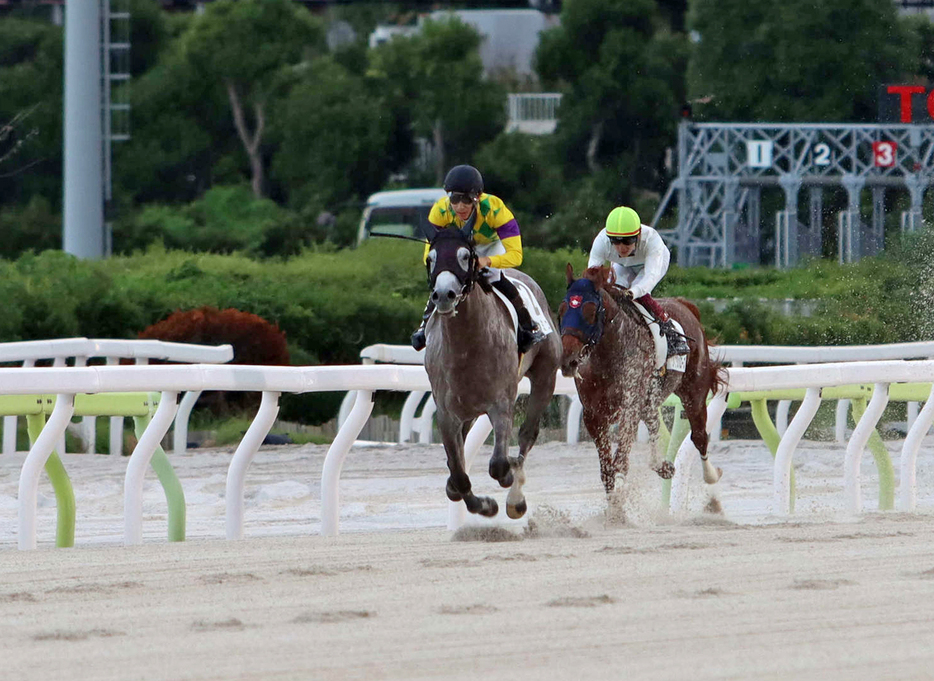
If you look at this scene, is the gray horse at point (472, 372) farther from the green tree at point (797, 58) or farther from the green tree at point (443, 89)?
the green tree at point (443, 89)

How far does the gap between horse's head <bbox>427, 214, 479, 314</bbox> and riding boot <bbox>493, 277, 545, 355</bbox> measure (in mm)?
545

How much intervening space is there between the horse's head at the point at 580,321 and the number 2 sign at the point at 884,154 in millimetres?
16323

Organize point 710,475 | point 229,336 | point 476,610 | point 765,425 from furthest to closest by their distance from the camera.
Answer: point 229,336
point 765,425
point 710,475
point 476,610

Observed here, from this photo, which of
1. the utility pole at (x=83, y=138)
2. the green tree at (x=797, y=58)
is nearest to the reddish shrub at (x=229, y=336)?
the utility pole at (x=83, y=138)

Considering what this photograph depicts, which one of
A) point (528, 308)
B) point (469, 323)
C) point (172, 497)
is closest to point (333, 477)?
point (172, 497)

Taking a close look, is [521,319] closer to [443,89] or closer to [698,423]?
[698,423]

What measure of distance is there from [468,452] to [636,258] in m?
1.40

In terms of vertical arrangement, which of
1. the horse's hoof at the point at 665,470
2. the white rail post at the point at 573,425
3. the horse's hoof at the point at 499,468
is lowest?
the white rail post at the point at 573,425

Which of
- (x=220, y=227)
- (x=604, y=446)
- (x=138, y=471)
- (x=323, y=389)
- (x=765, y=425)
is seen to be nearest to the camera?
(x=138, y=471)

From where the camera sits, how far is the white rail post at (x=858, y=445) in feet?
29.5

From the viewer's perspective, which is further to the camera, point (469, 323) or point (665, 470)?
point (665, 470)

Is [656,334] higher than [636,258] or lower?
lower

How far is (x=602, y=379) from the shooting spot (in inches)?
328

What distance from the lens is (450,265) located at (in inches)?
274
